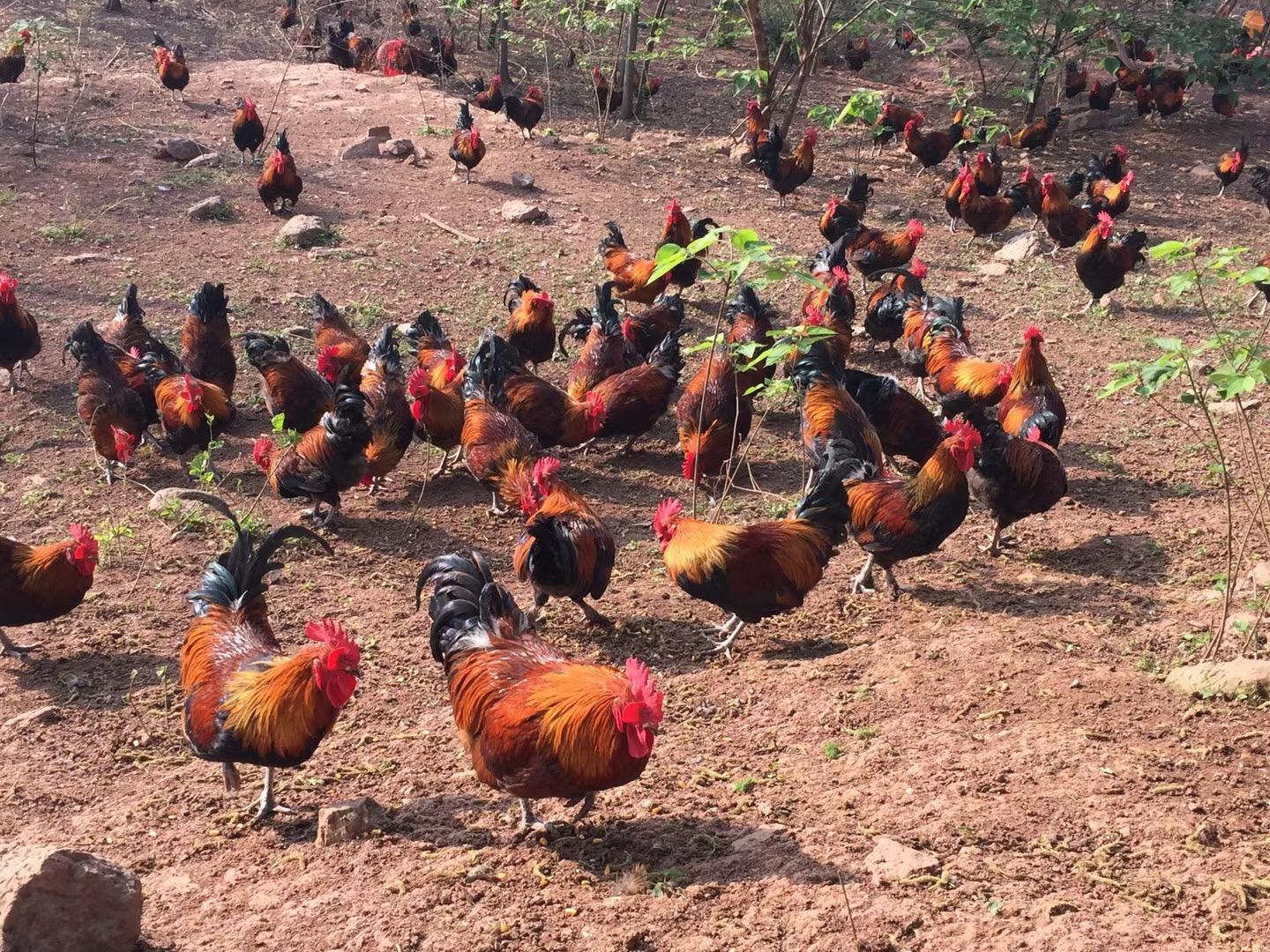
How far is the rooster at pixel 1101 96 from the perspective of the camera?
21.5 meters

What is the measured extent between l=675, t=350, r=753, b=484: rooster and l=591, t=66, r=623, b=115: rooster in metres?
12.4

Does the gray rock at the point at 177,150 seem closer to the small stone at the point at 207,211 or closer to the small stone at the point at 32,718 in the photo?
the small stone at the point at 207,211

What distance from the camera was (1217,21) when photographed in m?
19.0

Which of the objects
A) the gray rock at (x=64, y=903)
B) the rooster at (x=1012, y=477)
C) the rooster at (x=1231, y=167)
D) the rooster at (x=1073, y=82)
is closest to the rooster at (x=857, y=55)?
the rooster at (x=1073, y=82)

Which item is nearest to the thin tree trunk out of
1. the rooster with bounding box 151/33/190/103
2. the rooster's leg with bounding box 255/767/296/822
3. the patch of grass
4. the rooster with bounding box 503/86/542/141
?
the rooster with bounding box 503/86/542/141

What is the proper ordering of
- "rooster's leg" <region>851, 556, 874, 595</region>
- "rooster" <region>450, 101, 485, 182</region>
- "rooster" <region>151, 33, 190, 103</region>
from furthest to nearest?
"rooster" <region>151, 33, 190, 103</region> < "rooster" <region>450, 101, 485, 182</region> < "rooster's leg" <region>851, 556, 874, 595</region>

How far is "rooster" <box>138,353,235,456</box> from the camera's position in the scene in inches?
355

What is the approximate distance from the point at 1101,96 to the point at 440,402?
1794 centimetres

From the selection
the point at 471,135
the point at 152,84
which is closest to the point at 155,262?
the point at 471,135

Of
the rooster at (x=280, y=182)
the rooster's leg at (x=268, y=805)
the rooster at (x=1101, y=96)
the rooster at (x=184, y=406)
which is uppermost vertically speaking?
the rooster at (x=1101, y=96)

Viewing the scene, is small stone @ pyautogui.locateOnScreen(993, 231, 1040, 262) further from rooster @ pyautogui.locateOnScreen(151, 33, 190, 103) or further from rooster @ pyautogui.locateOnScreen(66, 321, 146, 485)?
rooster @ pyautogui.locateOnScreen(151, 33, 190, 103)

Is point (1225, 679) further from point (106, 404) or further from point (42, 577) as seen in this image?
point (106, 404)

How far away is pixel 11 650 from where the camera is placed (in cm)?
682

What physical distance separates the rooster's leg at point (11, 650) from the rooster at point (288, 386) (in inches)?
124
